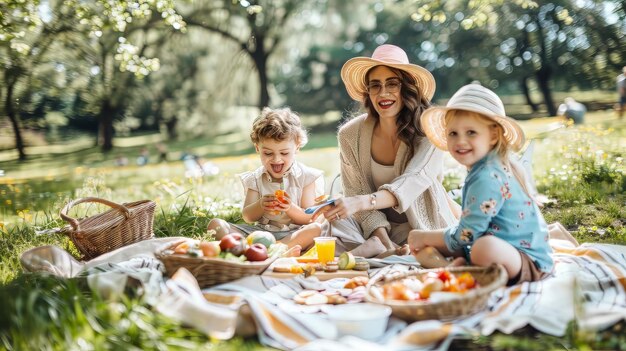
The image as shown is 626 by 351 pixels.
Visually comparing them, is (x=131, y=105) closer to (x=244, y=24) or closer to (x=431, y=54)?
(x=244, y=24)

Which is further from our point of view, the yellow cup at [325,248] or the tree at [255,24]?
the tree at [255,24]

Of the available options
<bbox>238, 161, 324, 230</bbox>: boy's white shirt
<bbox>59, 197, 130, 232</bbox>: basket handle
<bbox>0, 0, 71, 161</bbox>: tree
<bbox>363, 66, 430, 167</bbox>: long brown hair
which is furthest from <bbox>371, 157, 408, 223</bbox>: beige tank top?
<bbox>0, 0, 71, 161</bbox>: tree

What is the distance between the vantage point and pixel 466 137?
3.34 meters

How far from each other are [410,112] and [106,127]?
14.4 meters

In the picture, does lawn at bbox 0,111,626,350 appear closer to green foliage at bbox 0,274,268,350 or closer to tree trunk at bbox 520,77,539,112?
green foliage at bbox 0,274,268,350

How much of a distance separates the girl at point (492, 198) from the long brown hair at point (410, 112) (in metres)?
0.81

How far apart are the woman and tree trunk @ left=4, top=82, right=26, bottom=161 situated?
7937 millimetres

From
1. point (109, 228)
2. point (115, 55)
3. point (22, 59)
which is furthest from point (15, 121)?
point (109, 228)

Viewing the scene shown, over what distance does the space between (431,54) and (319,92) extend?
174 inches

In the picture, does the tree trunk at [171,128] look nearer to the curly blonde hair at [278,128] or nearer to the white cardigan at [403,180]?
the curly blonde hair at [278,128]

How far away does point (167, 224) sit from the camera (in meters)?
5.45

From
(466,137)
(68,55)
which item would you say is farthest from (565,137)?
(68,55)

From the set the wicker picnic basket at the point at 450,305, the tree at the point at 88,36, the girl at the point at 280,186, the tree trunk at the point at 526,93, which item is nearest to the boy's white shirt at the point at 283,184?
the girl at the point at 280,186

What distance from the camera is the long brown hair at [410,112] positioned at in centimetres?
427
